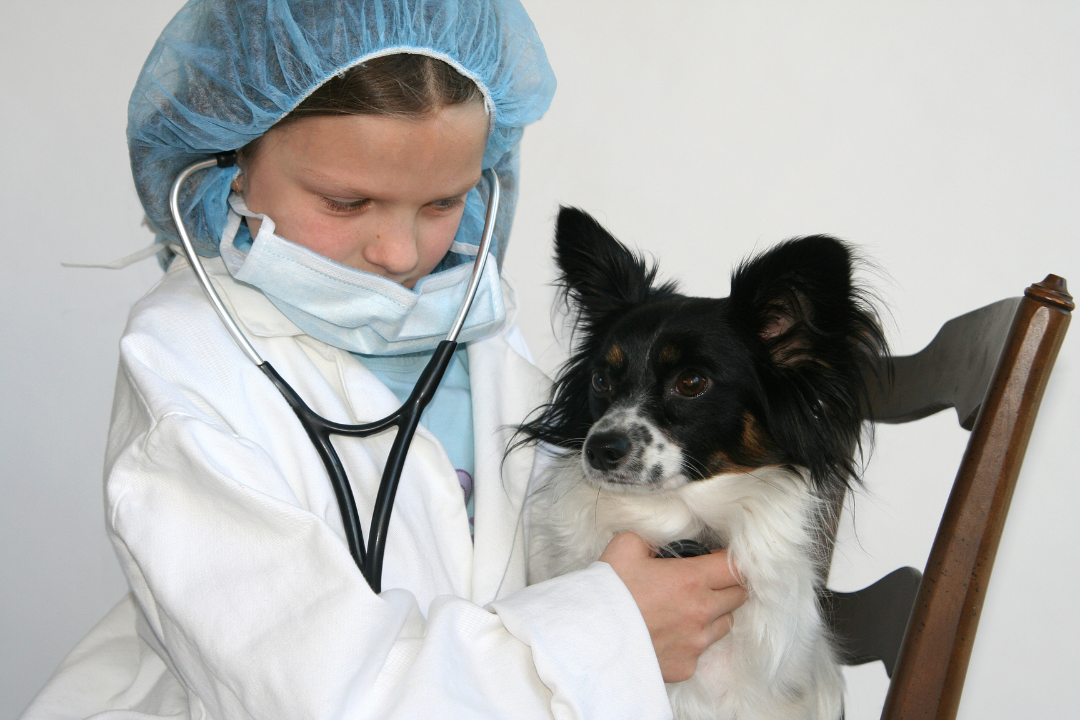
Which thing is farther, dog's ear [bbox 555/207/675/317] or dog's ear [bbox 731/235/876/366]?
dog's ear [bbox 555/207/675/317]

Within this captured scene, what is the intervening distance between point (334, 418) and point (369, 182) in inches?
17.8

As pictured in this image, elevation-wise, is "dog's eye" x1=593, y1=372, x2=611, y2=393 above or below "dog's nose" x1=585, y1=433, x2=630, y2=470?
above

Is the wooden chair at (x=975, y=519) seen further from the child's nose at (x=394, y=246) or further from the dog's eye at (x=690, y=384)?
the child's nose at (x=394, y=246)

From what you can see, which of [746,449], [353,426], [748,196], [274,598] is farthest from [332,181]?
[748,196]

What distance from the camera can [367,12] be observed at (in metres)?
1.28

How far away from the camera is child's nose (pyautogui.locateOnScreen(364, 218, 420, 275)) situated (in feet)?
4.53

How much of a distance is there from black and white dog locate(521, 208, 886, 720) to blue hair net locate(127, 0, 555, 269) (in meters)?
0.37

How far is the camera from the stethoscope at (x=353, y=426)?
4.16 feet

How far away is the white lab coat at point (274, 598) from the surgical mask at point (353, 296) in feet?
0.34

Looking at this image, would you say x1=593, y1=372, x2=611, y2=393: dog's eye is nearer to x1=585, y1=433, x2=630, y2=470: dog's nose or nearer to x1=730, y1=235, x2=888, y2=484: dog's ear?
x1=585, y1=433, x2=630, y2=470: dog's nose

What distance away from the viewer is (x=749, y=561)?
1.48 metres

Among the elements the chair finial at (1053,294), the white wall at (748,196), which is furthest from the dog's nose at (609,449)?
the white wall at (748,196)

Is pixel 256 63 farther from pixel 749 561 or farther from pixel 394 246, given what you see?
pixel 749 561

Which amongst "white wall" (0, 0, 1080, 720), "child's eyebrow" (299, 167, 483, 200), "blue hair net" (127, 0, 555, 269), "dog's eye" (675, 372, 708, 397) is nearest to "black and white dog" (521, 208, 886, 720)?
"dog's eye" (675, 372, 708, 397)
